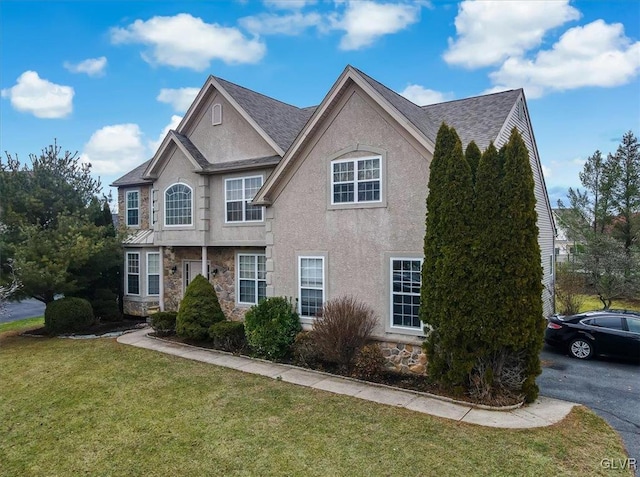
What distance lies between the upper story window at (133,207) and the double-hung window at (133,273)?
1811mm

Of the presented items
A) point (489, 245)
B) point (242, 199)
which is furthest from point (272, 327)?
point (489, 245)

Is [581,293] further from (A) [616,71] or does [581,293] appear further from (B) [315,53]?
(B) [315,53]

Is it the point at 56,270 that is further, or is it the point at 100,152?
the point at 100,152

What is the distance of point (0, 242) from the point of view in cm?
1385

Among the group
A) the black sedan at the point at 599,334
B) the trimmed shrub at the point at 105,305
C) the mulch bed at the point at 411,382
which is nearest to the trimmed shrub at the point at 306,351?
the mulch bed at the point at 411,382

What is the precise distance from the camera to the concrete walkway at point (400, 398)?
765cm

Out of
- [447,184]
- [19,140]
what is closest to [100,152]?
[19,140]

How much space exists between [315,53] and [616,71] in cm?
998

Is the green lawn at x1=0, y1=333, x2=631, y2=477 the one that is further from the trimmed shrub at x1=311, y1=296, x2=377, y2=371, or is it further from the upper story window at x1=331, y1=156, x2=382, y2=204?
the upper story window at x1=331, y1=156, x2=382, y2=204

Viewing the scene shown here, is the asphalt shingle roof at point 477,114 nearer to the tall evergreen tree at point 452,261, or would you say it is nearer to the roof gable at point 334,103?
the roof gable at point 334,103

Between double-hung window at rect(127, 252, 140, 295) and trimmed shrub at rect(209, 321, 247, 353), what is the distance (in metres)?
7.43

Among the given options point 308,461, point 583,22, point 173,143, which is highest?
point 583,22

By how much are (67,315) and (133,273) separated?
3.60 m

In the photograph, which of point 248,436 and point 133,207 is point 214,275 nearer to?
point 133,207
